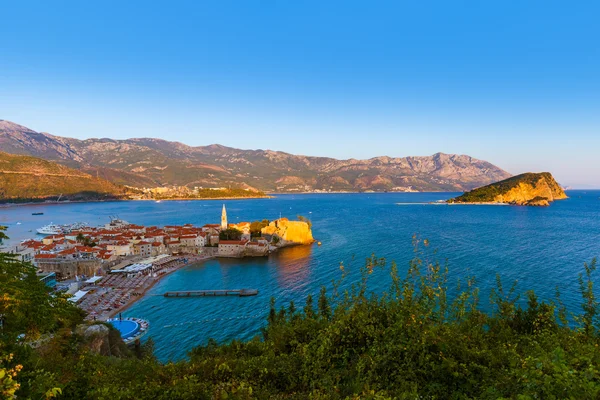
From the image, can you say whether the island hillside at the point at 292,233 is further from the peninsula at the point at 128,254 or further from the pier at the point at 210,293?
the pier at the point at 210,293

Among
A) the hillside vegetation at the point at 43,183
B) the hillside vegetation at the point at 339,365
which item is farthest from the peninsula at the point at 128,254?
the hillside vegetation at the point at 43,183

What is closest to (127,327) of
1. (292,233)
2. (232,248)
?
(232,248)

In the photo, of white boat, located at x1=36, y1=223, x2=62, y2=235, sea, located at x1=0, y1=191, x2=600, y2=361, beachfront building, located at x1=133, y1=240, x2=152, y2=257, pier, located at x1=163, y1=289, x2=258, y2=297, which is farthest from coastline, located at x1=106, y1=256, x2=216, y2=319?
white boat, located at x1=36, y1=223, x2=62, y2=235

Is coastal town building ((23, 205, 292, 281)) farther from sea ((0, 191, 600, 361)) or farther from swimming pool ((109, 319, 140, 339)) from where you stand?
swimming pool ((109, 319, 140, 339))

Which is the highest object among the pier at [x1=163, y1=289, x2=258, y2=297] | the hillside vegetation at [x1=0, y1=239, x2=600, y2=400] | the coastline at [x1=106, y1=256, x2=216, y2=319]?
the hillside vegetation at [x1=0, y1=239, x2=600, y2=400]

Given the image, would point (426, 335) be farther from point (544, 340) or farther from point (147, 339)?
point (147, 339)

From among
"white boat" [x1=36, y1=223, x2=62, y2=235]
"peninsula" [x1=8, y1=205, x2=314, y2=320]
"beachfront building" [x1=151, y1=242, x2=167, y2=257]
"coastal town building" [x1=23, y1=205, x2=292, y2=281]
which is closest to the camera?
"peninsula" [x1=8, y1=205, x2=314, y2=320]

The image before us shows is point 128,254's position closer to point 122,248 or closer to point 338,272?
point 122,248
